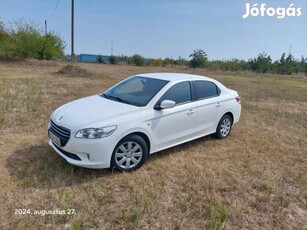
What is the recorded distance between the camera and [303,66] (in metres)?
41.1

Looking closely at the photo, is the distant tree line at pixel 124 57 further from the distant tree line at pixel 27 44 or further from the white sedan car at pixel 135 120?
the white sedan car at pixel 135 120

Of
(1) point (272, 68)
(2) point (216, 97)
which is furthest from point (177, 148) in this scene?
(1) point (272, 68)

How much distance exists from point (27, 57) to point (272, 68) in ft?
118

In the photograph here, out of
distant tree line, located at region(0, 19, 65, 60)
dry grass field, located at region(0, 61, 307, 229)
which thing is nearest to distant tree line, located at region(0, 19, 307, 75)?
distant tree line, located at region(0, 19, 65, 60)

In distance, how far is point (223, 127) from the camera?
521cm

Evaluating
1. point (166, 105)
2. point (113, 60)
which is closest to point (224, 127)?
point (166, 105)

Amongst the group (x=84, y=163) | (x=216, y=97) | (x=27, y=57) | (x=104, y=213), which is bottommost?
(x=104, y=213)

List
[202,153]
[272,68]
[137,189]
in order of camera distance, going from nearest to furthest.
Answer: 1. [137,189]
2. [202,153]
3. [272,68]

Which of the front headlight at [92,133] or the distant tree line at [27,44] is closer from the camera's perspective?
the front headlight at [92,133]

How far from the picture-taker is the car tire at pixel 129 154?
3.43 meters

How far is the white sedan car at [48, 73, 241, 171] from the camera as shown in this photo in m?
3.26

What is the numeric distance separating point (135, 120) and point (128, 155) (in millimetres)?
524

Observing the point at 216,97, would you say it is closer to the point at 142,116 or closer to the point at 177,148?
the point at 177,148

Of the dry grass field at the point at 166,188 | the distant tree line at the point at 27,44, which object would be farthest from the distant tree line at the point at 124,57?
the dry grass field at the point at 166,188
